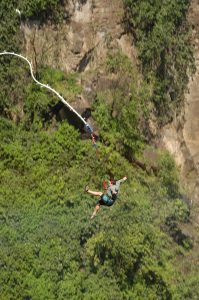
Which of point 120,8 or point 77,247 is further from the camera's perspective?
point 120,8

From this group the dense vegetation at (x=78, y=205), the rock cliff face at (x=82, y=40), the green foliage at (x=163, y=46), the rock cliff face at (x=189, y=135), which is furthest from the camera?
the rock cliff face at (x=189, y=135)

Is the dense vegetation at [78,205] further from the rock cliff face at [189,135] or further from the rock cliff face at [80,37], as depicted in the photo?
the rock cliff face at [189,135]

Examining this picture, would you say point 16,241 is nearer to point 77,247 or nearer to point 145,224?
point 77,247

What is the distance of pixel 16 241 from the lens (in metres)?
16.6

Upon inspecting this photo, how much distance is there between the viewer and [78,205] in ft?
58.7

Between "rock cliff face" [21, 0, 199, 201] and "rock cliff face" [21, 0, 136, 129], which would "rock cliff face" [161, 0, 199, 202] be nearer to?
"rock cliff face" [21, 0, 199, 201]

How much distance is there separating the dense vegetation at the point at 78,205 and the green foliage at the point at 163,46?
2.71 ft

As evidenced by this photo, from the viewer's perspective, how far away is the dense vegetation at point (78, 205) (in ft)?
54.8

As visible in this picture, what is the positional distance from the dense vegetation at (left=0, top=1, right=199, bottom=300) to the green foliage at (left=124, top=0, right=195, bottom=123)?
0.83 metres

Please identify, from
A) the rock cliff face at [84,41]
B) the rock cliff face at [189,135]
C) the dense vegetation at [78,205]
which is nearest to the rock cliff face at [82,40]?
the rock cliff face at [84,41]

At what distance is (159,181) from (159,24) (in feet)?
15.8

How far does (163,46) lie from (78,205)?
19.6 feet

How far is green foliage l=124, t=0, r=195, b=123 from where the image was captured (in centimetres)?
2016

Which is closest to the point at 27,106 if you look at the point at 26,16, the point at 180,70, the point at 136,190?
the point at 26,16
